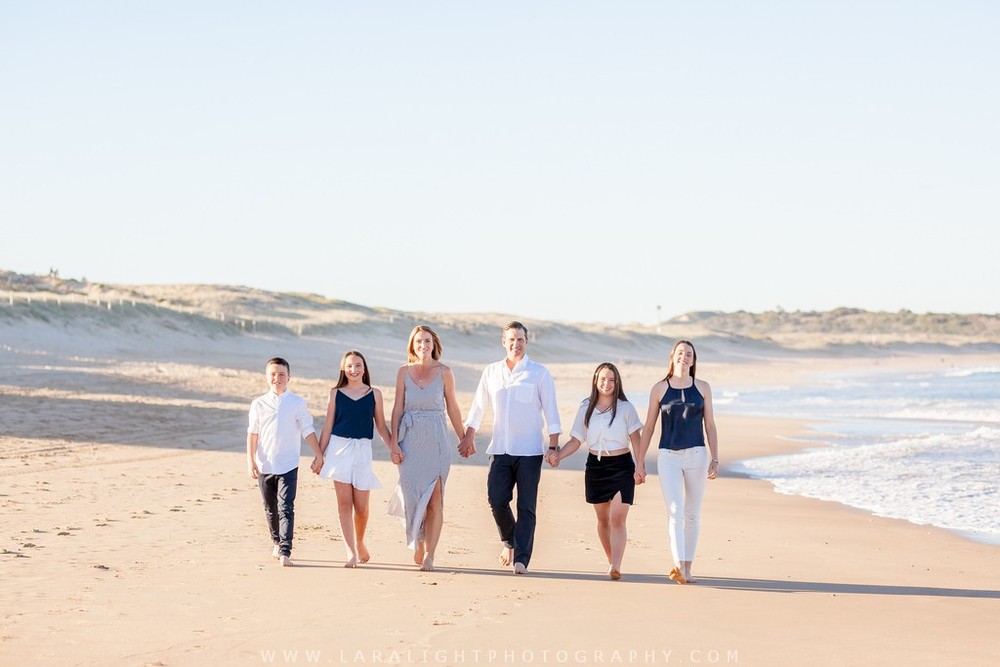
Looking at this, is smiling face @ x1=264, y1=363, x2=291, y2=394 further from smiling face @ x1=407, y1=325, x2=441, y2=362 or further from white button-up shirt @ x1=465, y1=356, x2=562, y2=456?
white button-up shirt @ x1=465, y1=356, x2=562, y2=456

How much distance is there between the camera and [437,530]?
8109 millimetres

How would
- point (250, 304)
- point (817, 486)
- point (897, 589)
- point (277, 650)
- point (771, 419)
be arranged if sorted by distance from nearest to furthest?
1. point (277, 650)
2. point (897, 589)
3. point (817, 486)
4. point (771, 419)
5. point (250, 304)

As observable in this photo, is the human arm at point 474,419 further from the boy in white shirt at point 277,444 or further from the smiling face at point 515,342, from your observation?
the boy in white shirt at point 277,444

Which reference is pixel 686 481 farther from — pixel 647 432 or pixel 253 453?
pixel 253 453

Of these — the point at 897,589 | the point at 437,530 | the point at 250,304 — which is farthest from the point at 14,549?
the point at 250,304

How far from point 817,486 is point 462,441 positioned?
25.1ft

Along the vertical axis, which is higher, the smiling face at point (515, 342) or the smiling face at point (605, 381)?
the smiling face at point (515, 342)

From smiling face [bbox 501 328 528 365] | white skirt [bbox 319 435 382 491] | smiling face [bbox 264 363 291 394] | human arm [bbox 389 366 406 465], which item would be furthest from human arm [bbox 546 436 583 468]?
smiling face [bbox 264 363 291 394]

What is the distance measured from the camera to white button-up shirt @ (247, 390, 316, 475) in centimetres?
827

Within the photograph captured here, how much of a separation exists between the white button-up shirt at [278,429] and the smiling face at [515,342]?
4.91 feet

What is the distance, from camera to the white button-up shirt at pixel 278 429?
8.27 metres

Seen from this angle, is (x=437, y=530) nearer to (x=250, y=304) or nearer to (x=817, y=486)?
(x=817, y=486)

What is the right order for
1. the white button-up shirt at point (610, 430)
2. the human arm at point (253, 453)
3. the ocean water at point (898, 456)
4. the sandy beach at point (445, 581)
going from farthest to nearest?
the ocean water at point (898, 456) < the human arm at point (253, 453) < the white button-up shirt at point (610, 430) < the sandy beach at point (445, 581)

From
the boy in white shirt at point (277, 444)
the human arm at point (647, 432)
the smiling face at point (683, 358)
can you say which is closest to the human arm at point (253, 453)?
the boy in white shirt at point (277, 444)
